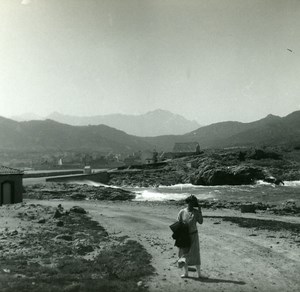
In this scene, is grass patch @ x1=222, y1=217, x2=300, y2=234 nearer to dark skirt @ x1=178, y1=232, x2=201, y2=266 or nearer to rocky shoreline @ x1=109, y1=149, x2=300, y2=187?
dark skirt @ x1=178, y1=232, x2=201, y2=266

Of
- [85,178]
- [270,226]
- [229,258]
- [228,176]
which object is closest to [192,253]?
[229,258]

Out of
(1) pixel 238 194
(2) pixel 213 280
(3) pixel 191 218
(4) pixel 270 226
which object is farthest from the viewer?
(1) pixel 238 194

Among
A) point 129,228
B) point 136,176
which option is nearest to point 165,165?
point 136,176

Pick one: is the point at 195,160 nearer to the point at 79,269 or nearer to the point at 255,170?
the point at 255,170

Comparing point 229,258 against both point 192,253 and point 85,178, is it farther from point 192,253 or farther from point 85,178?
point 85,178

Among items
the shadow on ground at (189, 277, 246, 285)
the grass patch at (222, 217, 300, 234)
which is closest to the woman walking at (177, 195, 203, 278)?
the shadow on ground at (189, 277, 246, 285)
